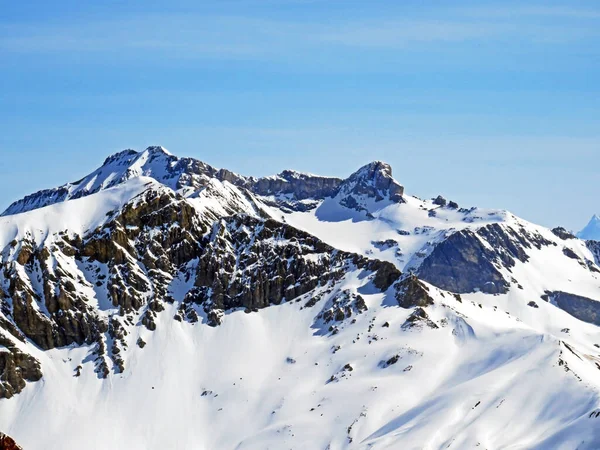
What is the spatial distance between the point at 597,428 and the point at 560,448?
959cm

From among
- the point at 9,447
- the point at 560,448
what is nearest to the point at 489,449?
the point at 560,448

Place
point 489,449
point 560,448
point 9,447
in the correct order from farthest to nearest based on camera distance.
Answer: point 489,449, point 560,448, point 9,447

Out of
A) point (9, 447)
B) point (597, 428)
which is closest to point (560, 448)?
point (597, 428)

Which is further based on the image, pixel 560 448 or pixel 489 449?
pixel 489 449

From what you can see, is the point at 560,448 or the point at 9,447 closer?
the point at 9,447

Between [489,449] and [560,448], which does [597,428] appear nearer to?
[560,448]

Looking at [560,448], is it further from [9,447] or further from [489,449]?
[9,447]

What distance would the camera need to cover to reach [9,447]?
62.3 meters

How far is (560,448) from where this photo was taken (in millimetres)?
186250

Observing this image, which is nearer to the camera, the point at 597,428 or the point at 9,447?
the point at 9,447

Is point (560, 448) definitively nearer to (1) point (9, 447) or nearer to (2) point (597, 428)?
(2) point (597, 428)

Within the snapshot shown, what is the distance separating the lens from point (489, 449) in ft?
651

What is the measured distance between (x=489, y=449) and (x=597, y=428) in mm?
24727

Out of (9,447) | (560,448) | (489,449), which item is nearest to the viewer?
(9,447)
